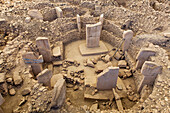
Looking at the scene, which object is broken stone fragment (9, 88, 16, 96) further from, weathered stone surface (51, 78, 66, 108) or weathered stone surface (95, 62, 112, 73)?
weathered stone surface (95, 62, 112, 73)

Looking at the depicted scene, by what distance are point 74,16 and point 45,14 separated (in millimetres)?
2211

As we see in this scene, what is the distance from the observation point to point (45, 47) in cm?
722

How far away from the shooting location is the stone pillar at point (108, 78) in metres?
Answer: 5.64

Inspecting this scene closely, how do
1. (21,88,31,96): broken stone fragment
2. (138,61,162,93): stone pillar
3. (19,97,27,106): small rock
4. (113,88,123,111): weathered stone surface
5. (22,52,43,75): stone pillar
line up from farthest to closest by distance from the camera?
(22,52,43,75): stone pillar → (113,88,123,111): weathered stone surface → (138,61,162,93): stone pillar → (21,88,31,96): broken stone fragment → (19,97,27,106): small rock

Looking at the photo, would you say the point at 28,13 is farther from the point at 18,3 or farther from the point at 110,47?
the point at 110,47

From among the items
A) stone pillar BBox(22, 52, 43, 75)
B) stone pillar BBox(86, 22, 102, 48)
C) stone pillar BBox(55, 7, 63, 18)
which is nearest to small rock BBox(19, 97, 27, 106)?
stone pillar BBox(22, 52, 43, 75)

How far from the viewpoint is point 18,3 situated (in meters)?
9.42

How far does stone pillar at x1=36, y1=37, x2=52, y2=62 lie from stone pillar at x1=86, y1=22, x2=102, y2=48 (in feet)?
8.45

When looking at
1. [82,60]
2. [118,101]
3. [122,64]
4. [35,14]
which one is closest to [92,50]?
[82,60]

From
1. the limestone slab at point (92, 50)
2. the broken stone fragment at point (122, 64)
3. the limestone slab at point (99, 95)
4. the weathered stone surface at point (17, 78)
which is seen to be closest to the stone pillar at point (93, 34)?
the limestone slab at point (92, 50)

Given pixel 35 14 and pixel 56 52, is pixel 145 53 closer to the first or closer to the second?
pixel 56 52

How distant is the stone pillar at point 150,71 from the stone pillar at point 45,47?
4928mm

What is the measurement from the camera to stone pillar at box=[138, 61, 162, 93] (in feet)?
17.1

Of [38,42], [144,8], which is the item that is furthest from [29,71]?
→ [144,8]
